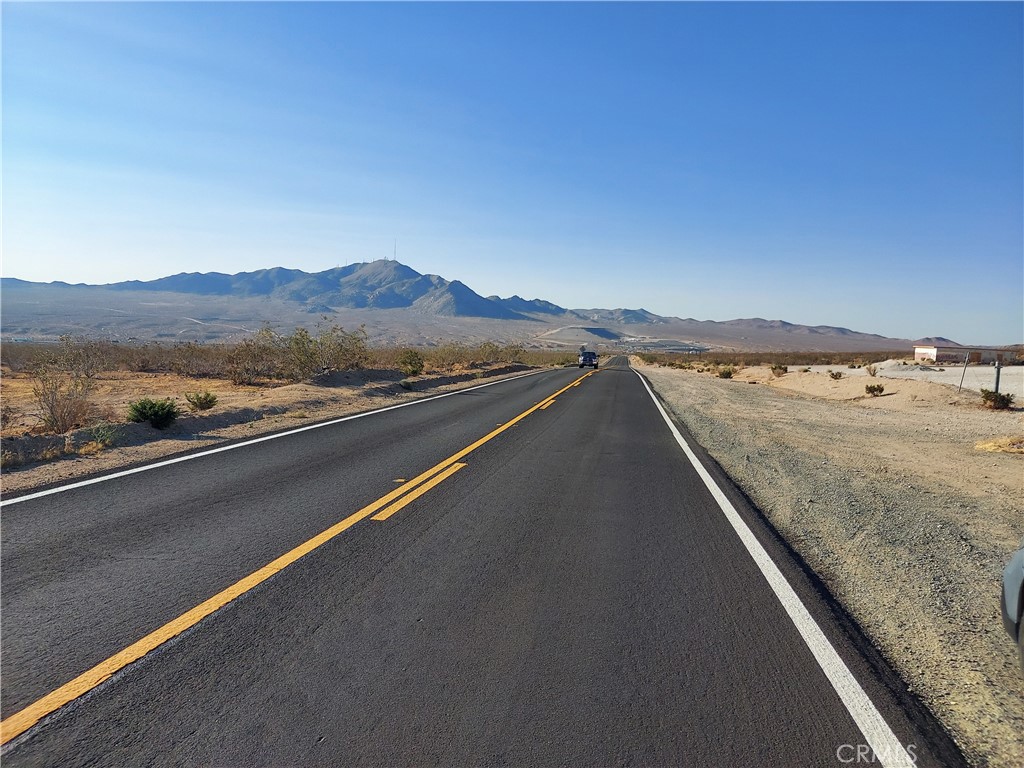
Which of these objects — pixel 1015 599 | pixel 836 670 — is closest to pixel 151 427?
pixel 836 670

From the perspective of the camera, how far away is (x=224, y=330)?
138 metres

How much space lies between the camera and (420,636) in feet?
12.4

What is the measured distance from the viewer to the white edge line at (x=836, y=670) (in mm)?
2850

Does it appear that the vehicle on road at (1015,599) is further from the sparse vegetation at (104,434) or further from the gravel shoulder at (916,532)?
the sparse vegetation at (104,434)

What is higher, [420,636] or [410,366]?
[410,366]

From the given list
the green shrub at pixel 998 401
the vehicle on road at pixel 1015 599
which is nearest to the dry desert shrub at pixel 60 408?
the vehicle on road at pixel 1015 599

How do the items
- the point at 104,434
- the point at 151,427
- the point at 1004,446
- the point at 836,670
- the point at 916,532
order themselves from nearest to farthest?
the point at 836,670 < the point at 916,532 < the point at 104,434 < the point at 151,427 < the point at 1004,446

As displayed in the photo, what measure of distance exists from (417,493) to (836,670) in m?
4.90

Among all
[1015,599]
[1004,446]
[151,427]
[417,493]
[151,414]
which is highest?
[1015,599]

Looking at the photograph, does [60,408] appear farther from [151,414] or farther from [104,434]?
[104,434]

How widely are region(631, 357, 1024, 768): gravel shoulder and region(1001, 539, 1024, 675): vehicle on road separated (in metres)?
0.32

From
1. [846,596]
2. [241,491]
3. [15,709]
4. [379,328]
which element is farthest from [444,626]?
[379,328]

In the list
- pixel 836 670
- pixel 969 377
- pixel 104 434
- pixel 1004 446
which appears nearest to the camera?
pixel 836 670

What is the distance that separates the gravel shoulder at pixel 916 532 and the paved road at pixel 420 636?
31 cm
